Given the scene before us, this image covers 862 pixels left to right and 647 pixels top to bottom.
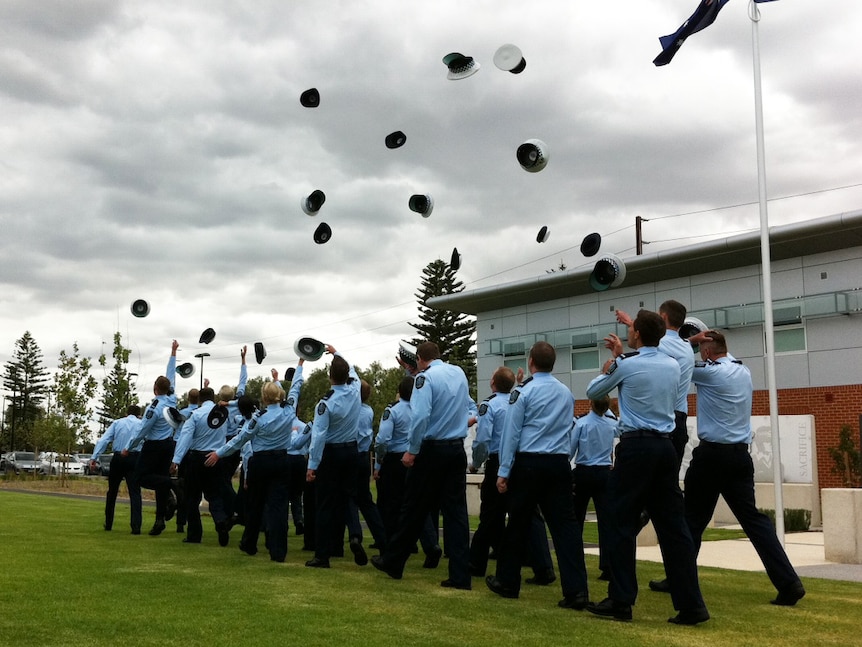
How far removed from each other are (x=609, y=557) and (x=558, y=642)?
112 cm

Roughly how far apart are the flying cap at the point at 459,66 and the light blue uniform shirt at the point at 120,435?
736cm

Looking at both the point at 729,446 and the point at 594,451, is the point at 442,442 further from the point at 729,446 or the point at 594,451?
the point at 729,446

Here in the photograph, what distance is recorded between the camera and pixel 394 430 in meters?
10.2

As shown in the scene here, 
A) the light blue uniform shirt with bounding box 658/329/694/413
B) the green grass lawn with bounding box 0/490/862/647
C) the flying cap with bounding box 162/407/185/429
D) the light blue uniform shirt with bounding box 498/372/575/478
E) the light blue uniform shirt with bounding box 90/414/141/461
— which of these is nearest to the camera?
the green grass lawn with bounding box 0/490/862/647

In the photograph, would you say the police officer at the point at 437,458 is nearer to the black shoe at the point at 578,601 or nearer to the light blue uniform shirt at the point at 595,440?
the black shoe at the point at 578,601

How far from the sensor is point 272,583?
768 cm

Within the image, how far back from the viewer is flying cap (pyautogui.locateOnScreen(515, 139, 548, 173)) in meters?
10.9

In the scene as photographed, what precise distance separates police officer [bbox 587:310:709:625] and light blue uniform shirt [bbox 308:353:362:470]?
11.2 ft

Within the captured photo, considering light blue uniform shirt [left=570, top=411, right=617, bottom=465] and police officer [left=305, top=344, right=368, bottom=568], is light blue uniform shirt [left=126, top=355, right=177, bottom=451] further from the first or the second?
light blue uniform shirt [left=570, top=411, right=617, bottom=465]

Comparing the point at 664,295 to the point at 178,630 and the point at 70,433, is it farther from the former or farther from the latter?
the point at 178,630

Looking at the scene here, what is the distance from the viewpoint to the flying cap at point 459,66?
11258mm

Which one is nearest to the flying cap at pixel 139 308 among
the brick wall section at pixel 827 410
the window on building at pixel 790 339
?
the brick wall section at pixel 827 410

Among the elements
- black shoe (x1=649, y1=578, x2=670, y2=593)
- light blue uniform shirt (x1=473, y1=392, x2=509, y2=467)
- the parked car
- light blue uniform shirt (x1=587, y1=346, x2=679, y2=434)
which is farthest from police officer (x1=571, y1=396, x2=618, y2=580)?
the parked car

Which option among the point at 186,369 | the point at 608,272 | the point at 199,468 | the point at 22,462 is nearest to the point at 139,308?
the point at 186,369
